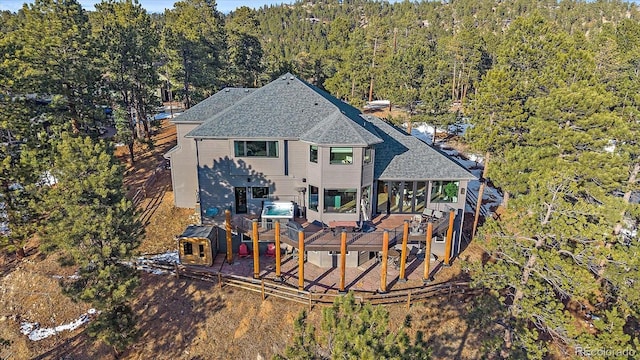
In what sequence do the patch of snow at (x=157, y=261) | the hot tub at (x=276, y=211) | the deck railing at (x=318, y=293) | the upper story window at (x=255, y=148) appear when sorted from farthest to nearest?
the upper story window at (x=255, y=148) → the patch of snow at (x=157, y=261) → the hot tub at (x=276, y=211) → the deck railing at (x=318, y=293)

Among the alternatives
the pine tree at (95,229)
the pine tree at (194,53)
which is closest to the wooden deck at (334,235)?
the pine tree at (95,229)

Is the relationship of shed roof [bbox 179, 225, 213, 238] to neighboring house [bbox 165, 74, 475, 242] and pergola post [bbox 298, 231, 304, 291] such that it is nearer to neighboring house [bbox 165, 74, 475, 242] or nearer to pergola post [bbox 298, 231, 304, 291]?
neighboring house [bbox 165, 74, 475, 242]

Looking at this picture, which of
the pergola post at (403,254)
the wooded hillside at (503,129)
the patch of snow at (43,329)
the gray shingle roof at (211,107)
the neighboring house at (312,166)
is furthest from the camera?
the gray shingle roof at (211,107)

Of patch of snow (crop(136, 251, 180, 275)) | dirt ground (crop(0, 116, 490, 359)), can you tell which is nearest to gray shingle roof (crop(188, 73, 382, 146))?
patch of snow (crop(136, 251, 180, 275))

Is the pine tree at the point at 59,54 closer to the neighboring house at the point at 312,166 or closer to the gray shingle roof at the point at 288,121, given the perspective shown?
the gray shingle roof at the point at 288,121

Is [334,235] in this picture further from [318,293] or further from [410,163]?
[410,163]

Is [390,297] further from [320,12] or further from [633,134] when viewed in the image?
[320,12]
